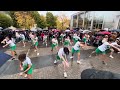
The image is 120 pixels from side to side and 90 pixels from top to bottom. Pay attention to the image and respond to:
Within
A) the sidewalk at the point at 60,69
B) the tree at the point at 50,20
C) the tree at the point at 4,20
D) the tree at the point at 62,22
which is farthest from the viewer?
the tree at the point at 62,22

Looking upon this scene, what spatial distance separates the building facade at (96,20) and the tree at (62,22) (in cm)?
166

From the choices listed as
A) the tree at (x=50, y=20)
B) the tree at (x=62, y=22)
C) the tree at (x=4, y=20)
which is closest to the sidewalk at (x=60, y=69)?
the tree at (x=50, y=20)

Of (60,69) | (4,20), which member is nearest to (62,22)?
(4,20)

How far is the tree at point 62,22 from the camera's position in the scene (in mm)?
23653

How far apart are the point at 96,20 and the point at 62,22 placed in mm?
6107

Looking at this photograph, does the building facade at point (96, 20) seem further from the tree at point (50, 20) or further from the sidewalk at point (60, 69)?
the sidewalk at point (60, 69)

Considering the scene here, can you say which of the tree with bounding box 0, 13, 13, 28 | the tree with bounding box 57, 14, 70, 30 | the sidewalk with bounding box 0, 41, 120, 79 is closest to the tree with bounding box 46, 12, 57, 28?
the tree with bounding box 57, 14, 70, 30

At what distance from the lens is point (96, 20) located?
78.0 ft

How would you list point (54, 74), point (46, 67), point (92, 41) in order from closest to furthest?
point (54, 74) < point (46, 67) < point (92, 41)

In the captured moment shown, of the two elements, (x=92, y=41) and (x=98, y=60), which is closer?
(x=98, y=60)
